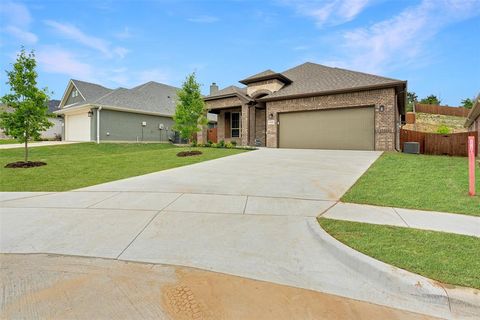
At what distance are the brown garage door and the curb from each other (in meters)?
Answer: 14.2

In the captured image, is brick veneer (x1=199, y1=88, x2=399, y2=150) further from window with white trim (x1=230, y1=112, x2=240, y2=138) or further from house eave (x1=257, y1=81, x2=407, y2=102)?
window with white trim (x1=230, y1=112, x2=240, y2=138)

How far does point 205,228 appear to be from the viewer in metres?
4.41

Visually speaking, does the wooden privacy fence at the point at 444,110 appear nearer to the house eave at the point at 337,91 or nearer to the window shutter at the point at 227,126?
the house eave at the point at 337,91

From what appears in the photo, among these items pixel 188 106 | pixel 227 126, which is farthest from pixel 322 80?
pixel 188 106

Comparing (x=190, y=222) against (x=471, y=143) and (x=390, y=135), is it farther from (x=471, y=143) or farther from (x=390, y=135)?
(x=390, y=135)

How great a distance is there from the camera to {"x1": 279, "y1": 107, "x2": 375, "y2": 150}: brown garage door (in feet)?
51.8

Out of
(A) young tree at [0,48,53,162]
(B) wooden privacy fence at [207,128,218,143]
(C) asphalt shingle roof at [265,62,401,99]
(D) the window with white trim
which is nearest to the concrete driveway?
(A) young tree at [0,48,53,162]

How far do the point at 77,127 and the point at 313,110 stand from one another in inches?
810

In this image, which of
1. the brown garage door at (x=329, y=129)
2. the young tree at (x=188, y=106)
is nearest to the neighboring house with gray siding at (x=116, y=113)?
the young tree at (x=188, y=106)

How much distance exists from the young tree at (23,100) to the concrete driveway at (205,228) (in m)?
6.23

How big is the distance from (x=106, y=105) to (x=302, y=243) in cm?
2247

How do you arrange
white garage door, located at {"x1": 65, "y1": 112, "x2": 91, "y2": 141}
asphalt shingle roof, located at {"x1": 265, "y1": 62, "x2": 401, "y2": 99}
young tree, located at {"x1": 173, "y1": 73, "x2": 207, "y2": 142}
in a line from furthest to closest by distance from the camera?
white garage door, located at {"x1": 65, "y1": 112, "x2": 91, "y2": 141}, asphalt shingle roof, located at {"x1": 265, "y1": 62, "x2": 401, "y2": 99}, young tree, located at {"x1": 173, "y1": 73, "x2": 207, "y2": 142}

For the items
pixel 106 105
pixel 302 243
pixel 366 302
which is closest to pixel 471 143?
pixel 302 243

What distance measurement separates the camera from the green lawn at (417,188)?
564 cm
